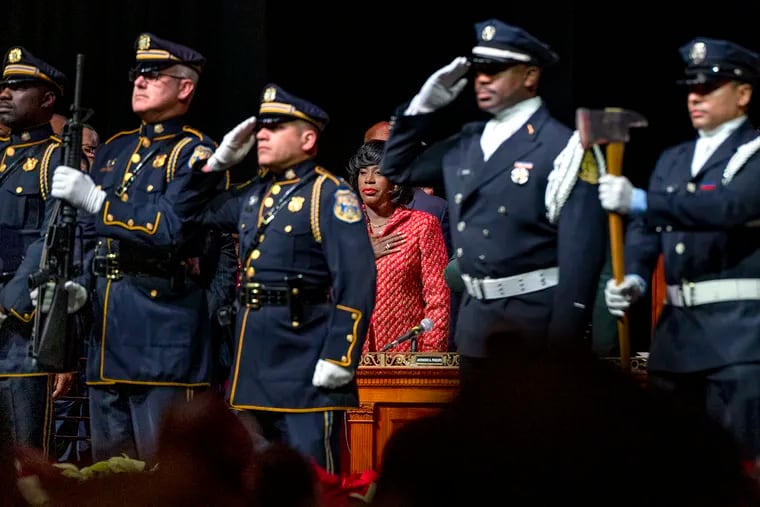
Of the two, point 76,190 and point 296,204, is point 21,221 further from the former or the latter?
point 296,204

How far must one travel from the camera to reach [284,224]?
4176mm

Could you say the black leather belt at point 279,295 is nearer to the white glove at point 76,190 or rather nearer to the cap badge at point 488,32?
the white glove at point 76,190

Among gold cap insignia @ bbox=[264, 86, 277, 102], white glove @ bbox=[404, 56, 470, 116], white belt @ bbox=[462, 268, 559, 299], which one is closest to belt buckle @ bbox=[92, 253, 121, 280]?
gold cap insignia @ bbox=[264, 86, 277, 102]

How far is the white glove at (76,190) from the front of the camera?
4324 millimetres

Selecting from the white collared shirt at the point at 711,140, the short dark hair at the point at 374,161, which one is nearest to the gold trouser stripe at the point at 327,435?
the white collared shirt at the point at 711,140

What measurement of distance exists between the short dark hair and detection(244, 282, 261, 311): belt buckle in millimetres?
1749

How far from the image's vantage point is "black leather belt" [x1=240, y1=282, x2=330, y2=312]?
13.6 feet

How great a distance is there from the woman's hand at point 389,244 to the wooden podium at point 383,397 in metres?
0.63

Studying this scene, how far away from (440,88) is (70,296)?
149 centimetres

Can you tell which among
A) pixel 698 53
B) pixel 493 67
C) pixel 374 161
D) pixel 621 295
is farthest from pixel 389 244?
pixel 698 53

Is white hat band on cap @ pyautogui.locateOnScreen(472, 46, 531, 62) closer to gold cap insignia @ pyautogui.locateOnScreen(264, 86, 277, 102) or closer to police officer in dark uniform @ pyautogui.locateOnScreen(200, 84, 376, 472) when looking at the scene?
police officer in dark uniform @ pyautogui.locateOnScreen(200, 84, 376, 472)

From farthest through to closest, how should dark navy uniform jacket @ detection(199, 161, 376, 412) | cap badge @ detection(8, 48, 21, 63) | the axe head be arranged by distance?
cap badge @ detection(8, 48, 21, 63) → dark navy uniform jacket @ detection(199, 161, 376, 412) → the axe head

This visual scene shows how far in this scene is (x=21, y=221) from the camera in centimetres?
483

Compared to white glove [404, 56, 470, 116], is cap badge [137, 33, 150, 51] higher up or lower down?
higher up
